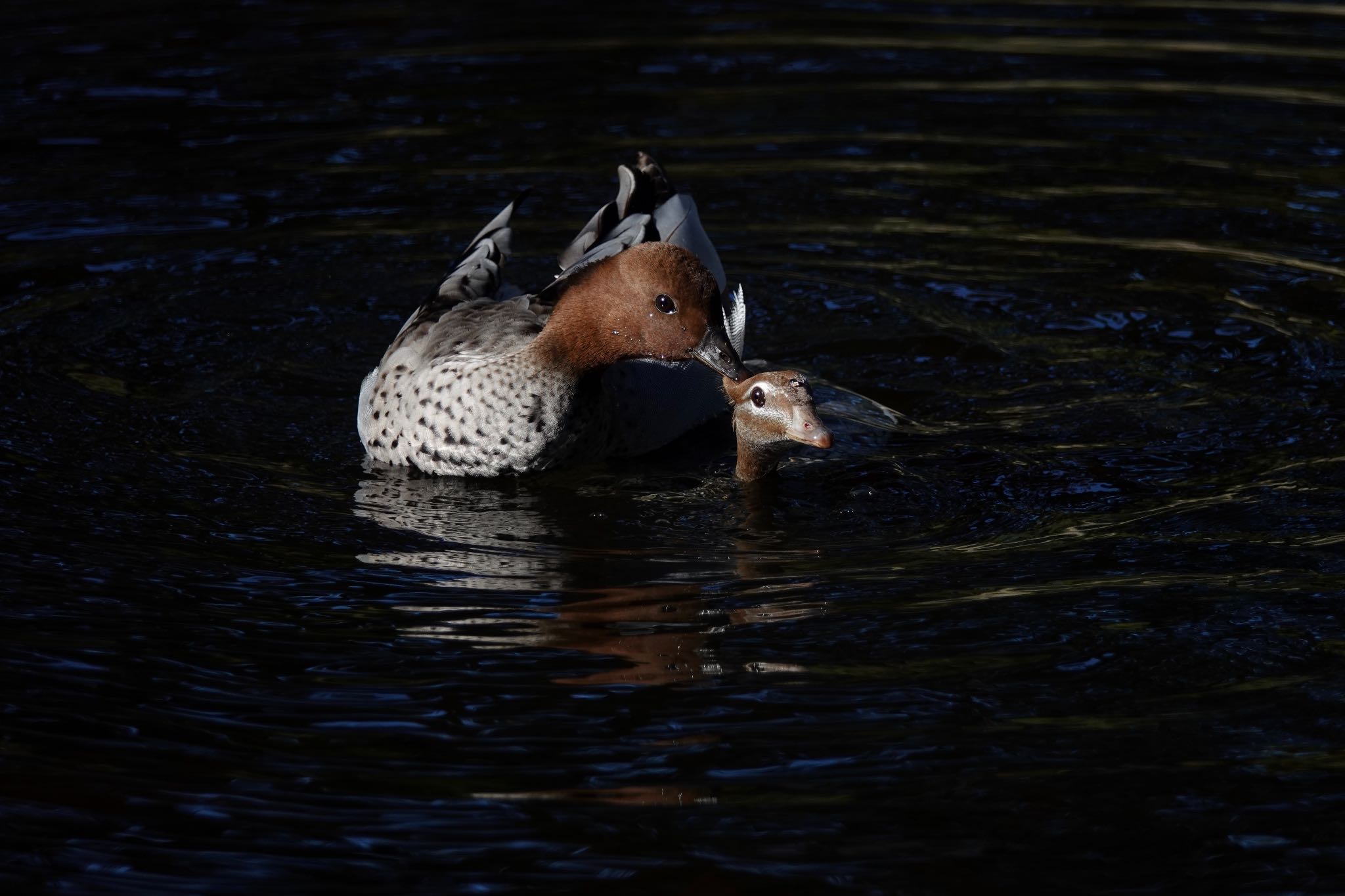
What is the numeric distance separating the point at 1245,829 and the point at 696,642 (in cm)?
188

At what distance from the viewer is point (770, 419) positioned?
23.2ft

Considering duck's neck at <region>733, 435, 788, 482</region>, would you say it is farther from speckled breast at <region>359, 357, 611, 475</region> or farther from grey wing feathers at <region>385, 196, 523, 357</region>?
grey wing feathers at <region>385, 196, 523, 357</region>

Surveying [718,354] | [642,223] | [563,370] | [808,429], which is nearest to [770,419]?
[808,429]

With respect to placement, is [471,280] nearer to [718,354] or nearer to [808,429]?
[718,354]

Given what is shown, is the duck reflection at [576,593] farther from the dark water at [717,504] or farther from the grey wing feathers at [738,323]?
the grey wing feathers at [738,323]

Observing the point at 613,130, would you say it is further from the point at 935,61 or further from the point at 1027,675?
the point at 1027,675

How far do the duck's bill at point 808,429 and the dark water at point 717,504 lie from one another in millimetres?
322

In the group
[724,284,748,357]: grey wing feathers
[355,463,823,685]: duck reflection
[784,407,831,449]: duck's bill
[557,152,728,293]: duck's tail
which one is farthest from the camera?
[557,152,728,293]: duck's tail

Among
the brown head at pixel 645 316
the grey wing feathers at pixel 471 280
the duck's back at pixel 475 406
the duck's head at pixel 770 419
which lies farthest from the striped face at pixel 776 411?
the grey wing feathers at pixel 471 280

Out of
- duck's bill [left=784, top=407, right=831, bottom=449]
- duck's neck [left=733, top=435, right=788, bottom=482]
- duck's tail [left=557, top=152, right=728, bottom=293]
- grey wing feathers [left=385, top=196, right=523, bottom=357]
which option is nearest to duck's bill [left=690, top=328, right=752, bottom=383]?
duck's neck [left=733, top=435, right=788, bottom=482]

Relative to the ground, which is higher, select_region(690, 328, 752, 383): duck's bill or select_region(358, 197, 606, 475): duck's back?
select_region(690, 328, 752, 383): duck's bill

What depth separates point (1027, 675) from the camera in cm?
536

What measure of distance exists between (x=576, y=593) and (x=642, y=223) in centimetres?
280

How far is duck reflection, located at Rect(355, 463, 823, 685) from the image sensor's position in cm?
564
